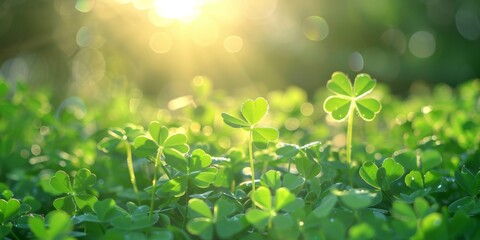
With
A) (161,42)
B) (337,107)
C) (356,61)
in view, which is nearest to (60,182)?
(337,107)

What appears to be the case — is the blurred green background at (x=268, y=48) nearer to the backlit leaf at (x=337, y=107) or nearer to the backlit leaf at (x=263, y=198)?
the backlit leaf at (x=337, y=107)

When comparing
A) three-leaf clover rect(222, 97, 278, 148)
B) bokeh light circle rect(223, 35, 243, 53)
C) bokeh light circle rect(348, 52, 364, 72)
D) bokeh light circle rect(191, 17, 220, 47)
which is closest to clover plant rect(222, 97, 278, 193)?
three-leaf clover rect(222, 97, 278, 148)

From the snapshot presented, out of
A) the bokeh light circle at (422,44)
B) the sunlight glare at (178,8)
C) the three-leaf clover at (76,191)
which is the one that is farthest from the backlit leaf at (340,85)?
the bokeh light circle at (422,44)

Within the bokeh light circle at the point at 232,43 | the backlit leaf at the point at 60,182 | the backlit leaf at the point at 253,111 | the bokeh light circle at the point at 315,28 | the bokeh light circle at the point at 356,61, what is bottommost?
the backlit leaf at the point at 60,182

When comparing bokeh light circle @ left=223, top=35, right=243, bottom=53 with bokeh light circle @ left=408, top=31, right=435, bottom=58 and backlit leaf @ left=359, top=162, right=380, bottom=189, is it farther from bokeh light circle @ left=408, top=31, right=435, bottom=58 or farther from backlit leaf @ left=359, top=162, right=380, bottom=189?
backlit leaf @ left=359, top=162, right=380, bottom=189

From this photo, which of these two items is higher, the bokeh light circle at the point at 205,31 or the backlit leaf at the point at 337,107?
the bokeh light circle at the point at 205,31

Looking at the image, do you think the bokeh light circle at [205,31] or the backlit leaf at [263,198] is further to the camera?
the bokeh light circle at [205,31]

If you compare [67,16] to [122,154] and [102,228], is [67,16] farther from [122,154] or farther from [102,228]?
[102,228]
